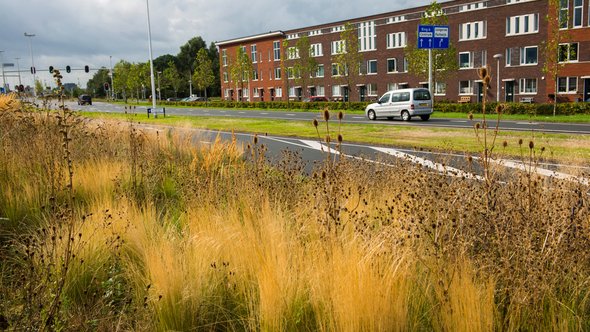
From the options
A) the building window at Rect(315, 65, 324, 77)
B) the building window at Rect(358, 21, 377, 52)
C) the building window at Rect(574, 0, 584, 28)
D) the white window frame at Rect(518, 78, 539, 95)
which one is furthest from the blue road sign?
the building window at Rect(315, 65, 324, 77)

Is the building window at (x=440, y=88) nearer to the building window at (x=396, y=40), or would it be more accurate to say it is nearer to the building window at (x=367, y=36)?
the building window at (x=396, y=40)

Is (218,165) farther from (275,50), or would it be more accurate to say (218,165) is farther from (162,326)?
(275,50)

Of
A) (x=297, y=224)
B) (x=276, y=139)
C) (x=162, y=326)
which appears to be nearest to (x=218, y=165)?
(x=297, y=224)

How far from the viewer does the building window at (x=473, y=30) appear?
47375mm

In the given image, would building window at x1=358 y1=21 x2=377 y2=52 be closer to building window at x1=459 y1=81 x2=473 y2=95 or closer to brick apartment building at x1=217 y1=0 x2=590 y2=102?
brick apartment building at x1=217 y1=0 x2=590 y2=102

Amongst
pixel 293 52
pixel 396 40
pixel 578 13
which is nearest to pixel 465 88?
pixel 396 40

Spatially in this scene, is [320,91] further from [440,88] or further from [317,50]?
[440,88]

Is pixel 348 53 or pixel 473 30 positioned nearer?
pixel 348 53

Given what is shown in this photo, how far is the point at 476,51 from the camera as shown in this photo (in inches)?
1891

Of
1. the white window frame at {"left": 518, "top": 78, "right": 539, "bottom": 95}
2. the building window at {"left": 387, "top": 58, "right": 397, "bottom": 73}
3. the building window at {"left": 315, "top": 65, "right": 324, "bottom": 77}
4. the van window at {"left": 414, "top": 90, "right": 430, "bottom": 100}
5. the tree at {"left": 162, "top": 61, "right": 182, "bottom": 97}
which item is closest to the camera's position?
the van window at {"left": 414, "top": 90, "right": 430, "bottom": 100}

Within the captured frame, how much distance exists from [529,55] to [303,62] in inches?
993

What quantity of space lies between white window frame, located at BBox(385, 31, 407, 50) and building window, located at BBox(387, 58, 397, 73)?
1.43 meters

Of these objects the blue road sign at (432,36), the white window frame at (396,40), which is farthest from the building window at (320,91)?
the blue road sign at (432,36)

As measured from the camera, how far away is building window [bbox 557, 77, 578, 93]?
40312 mm
